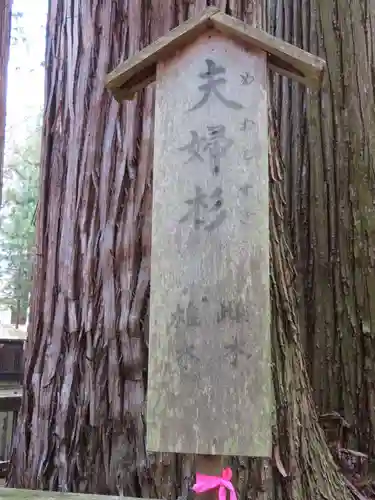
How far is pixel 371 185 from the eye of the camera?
3.13 m

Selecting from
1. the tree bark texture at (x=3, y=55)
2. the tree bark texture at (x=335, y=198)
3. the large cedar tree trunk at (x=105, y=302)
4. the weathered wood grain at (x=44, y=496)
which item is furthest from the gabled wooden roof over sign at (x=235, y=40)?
the tree bark texture at (x=335, y=198)

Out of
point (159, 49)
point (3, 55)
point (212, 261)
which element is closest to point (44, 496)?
point (212, 261)

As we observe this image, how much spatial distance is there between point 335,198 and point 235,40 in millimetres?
1868

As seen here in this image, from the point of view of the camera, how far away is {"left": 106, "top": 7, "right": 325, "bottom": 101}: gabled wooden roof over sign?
4.57 feet

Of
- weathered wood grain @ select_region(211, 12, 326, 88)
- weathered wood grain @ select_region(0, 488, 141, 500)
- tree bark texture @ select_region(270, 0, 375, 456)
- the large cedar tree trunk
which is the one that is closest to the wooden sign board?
weathered wood grain @ select_region(211, 12, 326, 88)

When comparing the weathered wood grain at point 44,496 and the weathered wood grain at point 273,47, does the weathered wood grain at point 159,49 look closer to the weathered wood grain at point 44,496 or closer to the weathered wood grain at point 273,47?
the weathered wood grain at point 273,47

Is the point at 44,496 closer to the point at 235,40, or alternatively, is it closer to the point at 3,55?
the point at 235,40

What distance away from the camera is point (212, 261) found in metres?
1.33

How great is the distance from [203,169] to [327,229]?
74.8 inches

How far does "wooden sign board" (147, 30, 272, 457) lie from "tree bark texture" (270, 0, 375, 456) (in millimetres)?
1808

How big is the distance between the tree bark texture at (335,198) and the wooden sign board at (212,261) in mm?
1808

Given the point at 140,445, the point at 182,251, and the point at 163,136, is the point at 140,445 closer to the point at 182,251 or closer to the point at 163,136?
the point at 182,251

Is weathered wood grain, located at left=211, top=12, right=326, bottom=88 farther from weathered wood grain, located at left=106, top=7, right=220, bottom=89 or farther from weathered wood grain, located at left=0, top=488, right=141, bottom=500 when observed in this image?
weathered wood grain, located at left=0, top=488, right=141, bottom=500

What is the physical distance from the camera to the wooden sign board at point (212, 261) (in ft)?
4.20
